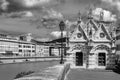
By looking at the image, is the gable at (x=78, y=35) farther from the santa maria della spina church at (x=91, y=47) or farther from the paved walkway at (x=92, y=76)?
the paved walkway at (x=92, y=76)

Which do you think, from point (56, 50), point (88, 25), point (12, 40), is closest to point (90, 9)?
point (88, 25)

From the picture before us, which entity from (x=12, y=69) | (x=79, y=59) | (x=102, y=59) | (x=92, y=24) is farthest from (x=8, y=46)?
(x=102, y=59)

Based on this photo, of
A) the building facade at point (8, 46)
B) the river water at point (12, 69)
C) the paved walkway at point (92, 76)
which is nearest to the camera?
the paved walkway at point (92, 76)

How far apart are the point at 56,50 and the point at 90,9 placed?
157 meters

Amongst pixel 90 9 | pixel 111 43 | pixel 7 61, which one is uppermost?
pixel 90 9

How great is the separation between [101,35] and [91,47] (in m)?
2.35

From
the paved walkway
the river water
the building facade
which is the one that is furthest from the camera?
the building facade

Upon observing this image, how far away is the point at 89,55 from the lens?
3275cm

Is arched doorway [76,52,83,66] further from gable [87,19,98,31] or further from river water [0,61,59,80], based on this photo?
river water [0,61,59,80]

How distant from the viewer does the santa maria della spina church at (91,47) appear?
32.6m

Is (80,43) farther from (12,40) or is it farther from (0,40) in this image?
(12,40)

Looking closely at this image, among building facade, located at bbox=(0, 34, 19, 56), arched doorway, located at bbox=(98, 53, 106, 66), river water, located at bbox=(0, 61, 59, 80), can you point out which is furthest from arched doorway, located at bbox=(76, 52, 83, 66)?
building facade, located at bbox=(0, 34, 19, 56)

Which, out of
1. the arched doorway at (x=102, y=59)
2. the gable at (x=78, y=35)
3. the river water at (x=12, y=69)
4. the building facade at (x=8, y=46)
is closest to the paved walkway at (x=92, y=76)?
the arched doorway at (x=102, y=59)

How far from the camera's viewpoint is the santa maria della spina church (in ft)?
107
